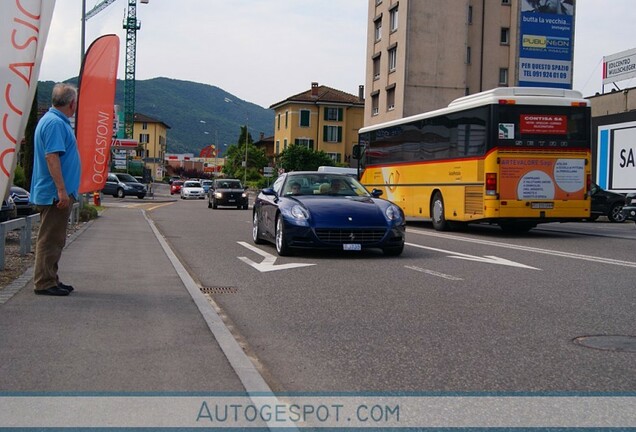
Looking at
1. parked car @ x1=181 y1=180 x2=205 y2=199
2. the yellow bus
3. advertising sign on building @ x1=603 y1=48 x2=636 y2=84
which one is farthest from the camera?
parked car @ x1=181 y1=180 x2=205 y2=199

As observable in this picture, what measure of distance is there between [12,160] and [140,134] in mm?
155446

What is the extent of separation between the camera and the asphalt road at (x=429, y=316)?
503cm

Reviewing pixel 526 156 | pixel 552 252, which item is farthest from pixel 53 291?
pixel 526 156

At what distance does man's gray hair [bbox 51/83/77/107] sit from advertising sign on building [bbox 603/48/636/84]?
44792mm

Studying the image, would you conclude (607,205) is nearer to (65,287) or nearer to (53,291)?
(65,287)

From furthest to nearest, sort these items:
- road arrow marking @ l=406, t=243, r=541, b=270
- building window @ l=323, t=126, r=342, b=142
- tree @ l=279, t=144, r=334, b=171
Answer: building window @ l=323, t=126, r=342, b=142 → tree @ l=279, t=144, r=334, b=171 → road arrow marking @ l=406, t=243, r=541, b=270

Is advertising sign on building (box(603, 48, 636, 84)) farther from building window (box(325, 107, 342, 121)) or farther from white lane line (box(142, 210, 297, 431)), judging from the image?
white lane line (box(142, 210, 297, 431))

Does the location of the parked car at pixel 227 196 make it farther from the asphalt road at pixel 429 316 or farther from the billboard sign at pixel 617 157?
the asphalt road at pixel 429 316

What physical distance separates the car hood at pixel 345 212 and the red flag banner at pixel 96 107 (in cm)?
890

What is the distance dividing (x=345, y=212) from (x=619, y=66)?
4154cm

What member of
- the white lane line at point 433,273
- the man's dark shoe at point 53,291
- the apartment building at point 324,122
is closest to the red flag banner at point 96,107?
the white lane line at point 433,273

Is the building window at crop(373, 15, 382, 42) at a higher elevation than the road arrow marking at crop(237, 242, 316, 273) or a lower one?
higher

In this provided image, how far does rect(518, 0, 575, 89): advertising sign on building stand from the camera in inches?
1361

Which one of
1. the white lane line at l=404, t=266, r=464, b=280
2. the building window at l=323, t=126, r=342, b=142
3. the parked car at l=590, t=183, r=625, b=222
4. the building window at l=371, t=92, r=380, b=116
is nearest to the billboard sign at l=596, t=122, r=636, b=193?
the parked car at l=590, t=183, r=625, b=222
